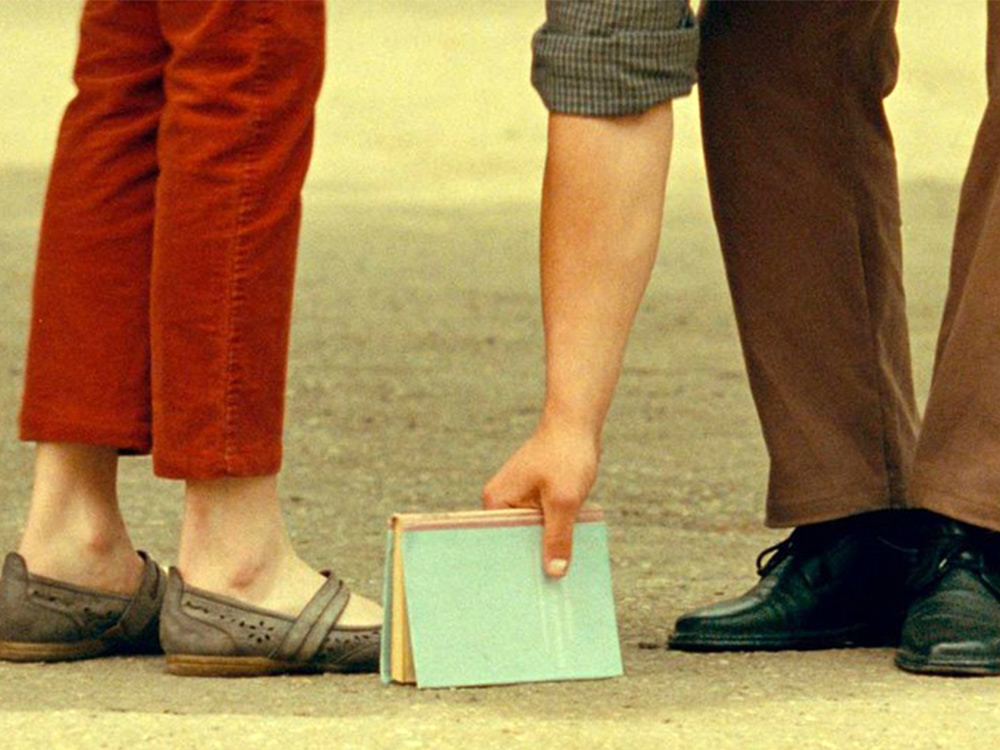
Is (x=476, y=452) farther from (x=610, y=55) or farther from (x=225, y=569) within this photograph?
(x=610, y=55)

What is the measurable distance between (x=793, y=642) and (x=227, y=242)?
0.86 meters

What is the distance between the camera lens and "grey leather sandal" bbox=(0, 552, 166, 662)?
2658mm

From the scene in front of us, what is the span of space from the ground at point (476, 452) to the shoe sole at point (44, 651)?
0.08 ft

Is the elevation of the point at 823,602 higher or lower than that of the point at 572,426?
lower

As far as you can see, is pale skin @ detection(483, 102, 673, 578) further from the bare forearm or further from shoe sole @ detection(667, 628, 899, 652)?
shoe sole @ detection(667, 628, 899, 652)

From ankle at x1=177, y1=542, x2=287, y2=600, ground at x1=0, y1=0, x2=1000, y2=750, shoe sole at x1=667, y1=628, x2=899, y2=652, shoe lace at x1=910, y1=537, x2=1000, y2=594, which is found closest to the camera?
ground at x1=0, y1=0, x2=1000, y2=750

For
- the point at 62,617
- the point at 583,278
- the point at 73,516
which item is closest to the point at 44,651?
the point at 62,617

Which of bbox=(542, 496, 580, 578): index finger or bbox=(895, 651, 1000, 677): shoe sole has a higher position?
bbox=(542, 496, 580, 578): index finger

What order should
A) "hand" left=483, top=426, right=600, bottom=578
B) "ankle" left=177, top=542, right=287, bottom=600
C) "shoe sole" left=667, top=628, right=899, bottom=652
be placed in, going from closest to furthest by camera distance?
"hand" left=483, top=426, right=600, bottom=578
"ankle" left=177, top=542, right=287, bottom=600
"shoe sole" left=667, top=628, right=899, bottom=652

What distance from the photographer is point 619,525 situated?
3.78 metres

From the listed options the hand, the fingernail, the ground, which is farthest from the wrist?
the ground

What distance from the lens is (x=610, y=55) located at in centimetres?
248

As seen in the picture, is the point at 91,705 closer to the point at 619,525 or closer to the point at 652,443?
the point at 619,525

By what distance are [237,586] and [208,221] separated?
0.41m
